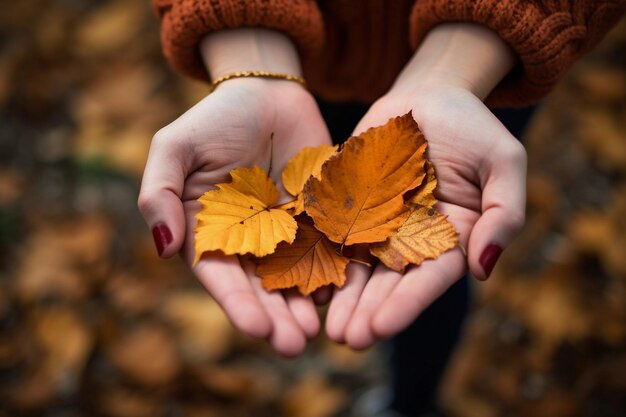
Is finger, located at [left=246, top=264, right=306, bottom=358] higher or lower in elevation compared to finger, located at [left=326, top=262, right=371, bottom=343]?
higher

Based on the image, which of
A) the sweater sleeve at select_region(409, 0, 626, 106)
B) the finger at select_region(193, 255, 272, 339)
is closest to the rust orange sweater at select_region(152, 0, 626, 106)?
the sweater sleeve at select_region(409, 0, 626, 106)

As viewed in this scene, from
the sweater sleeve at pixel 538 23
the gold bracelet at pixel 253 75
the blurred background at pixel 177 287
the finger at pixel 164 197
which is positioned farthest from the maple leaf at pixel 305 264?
the blurred background at pixel 177 287

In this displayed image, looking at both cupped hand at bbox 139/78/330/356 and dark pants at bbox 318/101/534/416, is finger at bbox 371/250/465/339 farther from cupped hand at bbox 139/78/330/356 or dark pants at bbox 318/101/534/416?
dark pants at bbox 318/101/534/416

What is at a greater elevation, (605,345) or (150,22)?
(150,22)

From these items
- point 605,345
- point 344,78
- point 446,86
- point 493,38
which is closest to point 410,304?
point 446,86

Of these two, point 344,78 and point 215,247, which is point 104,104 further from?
point 215,247

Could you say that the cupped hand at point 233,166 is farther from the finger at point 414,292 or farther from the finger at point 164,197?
the finger at point 414,292

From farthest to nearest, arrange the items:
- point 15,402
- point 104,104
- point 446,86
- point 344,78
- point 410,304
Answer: point 104,104 → point 15,402 → point 344,78 → point 446,86 → point 410,304
